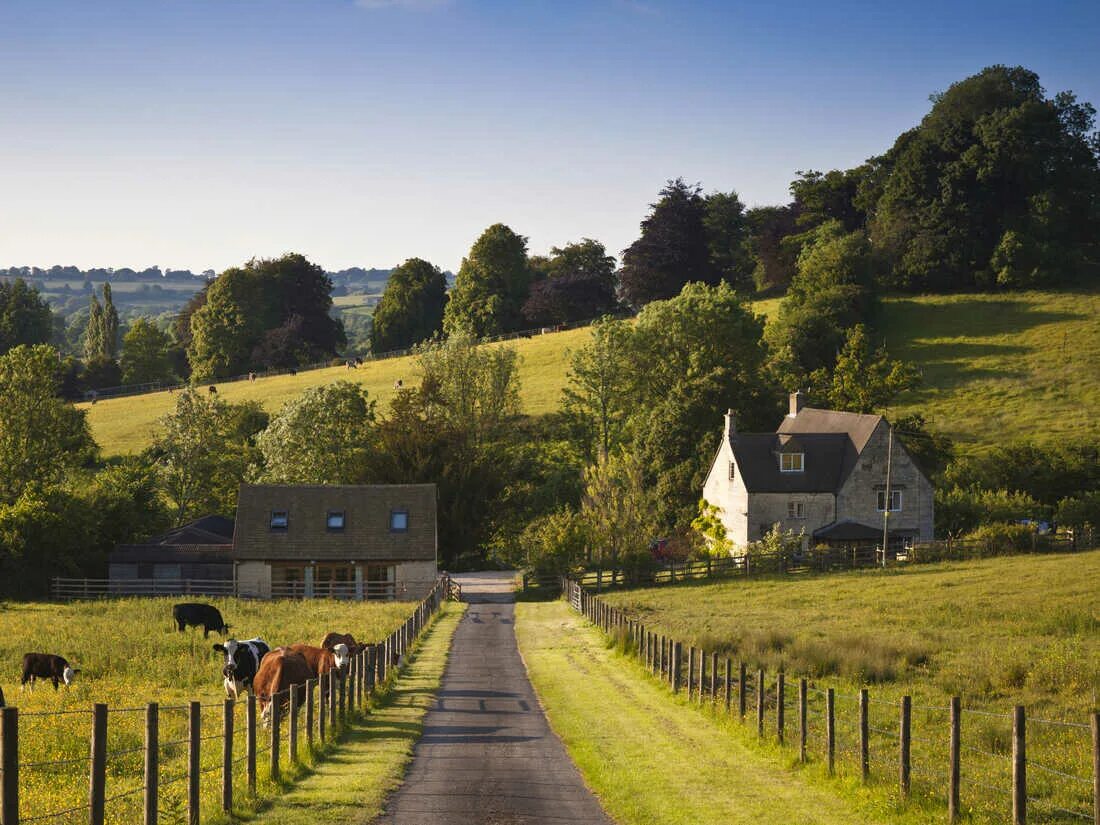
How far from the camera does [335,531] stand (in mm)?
65625

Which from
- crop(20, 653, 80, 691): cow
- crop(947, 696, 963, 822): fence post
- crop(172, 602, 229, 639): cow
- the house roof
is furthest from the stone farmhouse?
crop(947, 696, 963, 822): fence post

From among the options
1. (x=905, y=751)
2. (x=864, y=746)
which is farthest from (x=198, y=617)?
(x=905, y=751)

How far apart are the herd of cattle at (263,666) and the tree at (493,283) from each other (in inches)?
4197

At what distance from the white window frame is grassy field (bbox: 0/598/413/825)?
29.8m

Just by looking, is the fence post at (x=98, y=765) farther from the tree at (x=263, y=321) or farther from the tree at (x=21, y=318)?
the tree at (x=21, y=318)

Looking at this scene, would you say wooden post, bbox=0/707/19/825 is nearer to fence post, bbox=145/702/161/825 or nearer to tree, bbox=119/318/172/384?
fence post, bbox=145/702/161/825

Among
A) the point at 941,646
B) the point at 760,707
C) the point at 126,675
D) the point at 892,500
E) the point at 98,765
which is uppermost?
the point at 892,500

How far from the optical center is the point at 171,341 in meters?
166

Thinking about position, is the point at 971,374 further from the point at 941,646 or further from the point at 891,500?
the point at 941,646

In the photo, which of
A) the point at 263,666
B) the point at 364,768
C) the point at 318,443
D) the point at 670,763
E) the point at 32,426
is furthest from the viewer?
the point at 32,426

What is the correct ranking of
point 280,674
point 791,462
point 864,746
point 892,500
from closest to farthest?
point 864,746 < point 280,674 < point 892,500 < point 791,462

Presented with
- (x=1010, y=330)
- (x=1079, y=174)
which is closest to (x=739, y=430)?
(x=1010, y=330)

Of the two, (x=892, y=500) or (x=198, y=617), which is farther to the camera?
(x=892, y=500)

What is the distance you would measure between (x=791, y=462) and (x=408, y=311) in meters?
85.1
